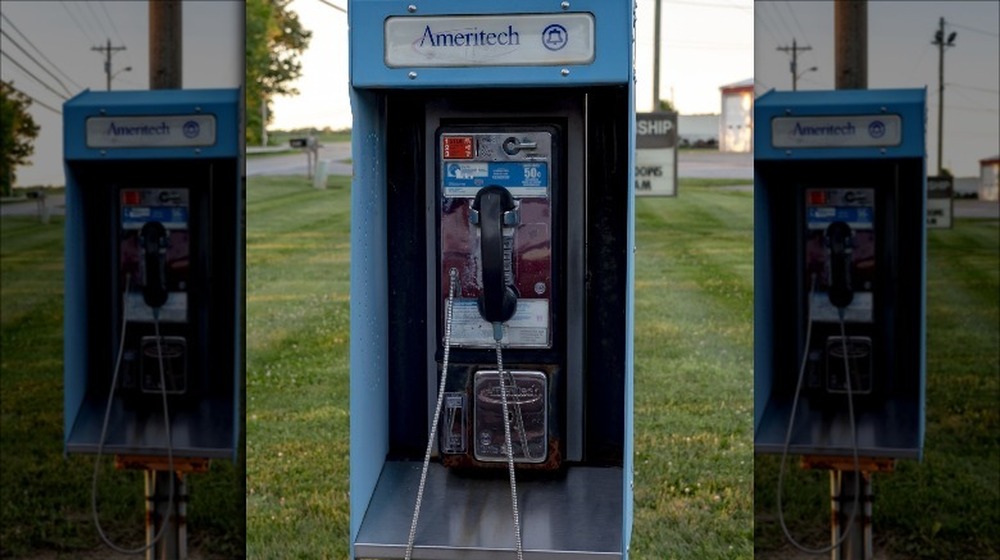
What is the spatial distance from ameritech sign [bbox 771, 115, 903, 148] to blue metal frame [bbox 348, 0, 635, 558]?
145 centimetres

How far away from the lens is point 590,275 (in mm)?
2820

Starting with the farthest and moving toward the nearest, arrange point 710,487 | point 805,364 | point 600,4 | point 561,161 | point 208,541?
point 710,487 → point 208,541 → point 805,364 → point 561,161 → point 600,4

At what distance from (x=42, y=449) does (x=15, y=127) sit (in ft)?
4.97

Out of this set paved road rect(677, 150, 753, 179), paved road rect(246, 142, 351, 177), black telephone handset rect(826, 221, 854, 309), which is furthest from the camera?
paved road rect(677, 150, 753, 179)

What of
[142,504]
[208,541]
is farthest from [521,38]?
[142,504]

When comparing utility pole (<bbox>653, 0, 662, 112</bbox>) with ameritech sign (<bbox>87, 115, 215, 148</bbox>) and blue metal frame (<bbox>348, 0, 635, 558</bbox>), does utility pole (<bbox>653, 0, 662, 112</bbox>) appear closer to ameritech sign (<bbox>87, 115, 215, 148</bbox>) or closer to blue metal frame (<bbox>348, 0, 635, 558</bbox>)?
ameritech sign (<bbox>87, 115, 215, 148</bbox>)

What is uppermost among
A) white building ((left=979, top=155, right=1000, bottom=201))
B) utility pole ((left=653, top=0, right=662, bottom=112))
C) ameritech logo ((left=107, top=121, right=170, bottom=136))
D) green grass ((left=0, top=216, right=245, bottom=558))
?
utility pole ((left=653, top=0, right=662, bottom=112))

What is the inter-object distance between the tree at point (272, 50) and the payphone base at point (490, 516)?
2.97 metres

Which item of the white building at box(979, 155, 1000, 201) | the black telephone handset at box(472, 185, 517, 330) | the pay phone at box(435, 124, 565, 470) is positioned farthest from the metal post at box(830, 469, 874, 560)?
the white building at box(979, 155, 1000, 201)

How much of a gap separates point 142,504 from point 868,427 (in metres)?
2.98

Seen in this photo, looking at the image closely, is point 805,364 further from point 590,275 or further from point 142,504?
point 142,504

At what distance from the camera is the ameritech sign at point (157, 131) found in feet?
12.4

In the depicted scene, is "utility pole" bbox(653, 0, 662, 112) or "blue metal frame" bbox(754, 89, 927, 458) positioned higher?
"utility pole" bbox(653, 0, 662, 112)

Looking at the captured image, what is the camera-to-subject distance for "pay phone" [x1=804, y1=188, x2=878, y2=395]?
13.4 ft
